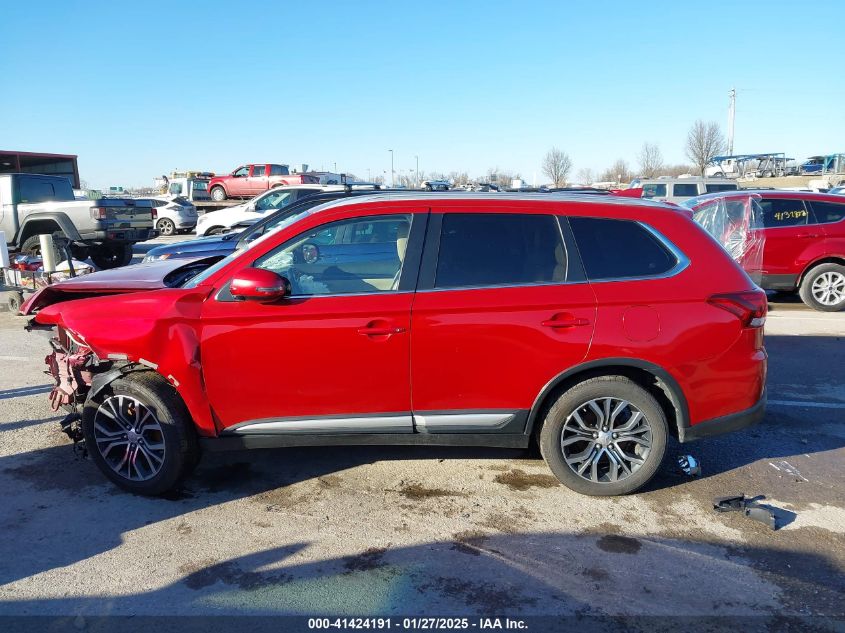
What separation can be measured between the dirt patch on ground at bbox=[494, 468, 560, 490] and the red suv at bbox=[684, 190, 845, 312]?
7.08 metres

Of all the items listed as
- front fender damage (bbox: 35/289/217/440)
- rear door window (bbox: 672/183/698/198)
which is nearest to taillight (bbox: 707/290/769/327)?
front fender damage (bbox: 35/289/217/440)

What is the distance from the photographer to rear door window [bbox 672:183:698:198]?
790 inches

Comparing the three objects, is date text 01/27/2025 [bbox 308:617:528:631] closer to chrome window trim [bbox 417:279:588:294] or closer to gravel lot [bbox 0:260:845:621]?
gravel lot [bbox 0:260:845:621]

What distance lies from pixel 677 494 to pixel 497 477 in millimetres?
1128

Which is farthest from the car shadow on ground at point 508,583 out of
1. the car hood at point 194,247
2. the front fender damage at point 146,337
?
the car hood at point 194,247

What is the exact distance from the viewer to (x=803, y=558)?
11.0 feet

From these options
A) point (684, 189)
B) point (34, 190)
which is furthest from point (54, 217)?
point (684, 189)

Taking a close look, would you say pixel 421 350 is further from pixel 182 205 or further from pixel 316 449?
pixel 182 205

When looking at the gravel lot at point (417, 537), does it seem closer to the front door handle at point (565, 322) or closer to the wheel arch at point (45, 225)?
the front door handle at point (565, 322)

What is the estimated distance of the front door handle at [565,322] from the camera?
3.72 m

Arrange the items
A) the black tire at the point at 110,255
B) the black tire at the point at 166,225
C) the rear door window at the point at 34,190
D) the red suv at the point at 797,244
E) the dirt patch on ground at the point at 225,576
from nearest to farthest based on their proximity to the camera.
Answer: the dirt patch on ground at the point at 225,576 → the red suv at the point at 797,244 → the rear door window at the point at 34,190 → the black tire at the point at 110,255 → the black tire at the point at 166,225

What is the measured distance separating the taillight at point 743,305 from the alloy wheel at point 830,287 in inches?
283

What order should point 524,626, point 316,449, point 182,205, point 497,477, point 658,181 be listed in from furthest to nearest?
point 182,205
point 658,181
point 316,449
point 497,477
point 524,626

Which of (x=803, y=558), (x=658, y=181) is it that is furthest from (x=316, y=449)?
(x=658, y=181)
